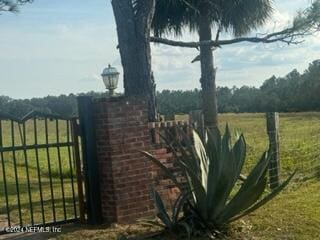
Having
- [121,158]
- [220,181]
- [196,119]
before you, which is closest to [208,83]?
[196,119]

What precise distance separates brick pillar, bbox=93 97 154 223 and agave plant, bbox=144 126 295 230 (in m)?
0.83

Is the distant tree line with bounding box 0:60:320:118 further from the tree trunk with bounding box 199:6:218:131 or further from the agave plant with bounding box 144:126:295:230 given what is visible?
the agave plant with bounding box 144:126:295:230

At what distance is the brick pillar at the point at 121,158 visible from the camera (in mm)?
6832

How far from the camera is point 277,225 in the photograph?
671 centimetres

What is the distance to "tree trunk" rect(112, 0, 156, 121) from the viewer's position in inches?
346

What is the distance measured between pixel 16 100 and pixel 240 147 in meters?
5.69

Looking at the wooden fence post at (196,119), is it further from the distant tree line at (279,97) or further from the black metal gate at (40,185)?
the distant tree line at (279,97)

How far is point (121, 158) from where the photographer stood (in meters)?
6.91

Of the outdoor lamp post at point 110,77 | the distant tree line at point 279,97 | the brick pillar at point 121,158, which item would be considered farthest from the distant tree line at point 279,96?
the brick pillar at point 121,158

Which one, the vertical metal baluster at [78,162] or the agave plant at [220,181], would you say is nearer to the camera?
the agave plant at [220,181]

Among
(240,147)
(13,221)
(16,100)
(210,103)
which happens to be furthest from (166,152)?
(210,103)

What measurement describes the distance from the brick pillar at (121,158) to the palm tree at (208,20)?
9.77 meters

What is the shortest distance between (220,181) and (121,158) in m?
1.42

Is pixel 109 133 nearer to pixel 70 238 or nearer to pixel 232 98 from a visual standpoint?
pixel 70 238
